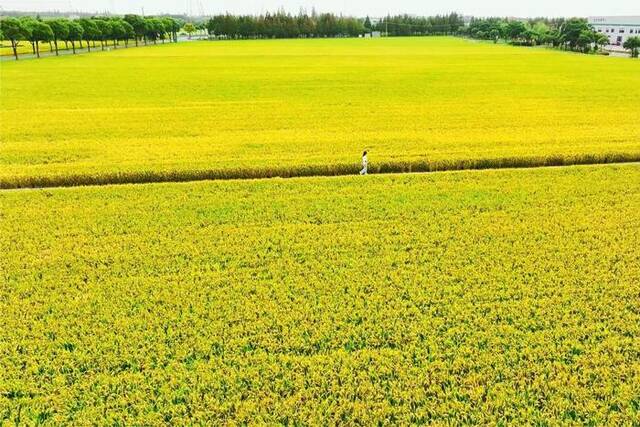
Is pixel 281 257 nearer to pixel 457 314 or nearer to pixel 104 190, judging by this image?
pixel 457 314

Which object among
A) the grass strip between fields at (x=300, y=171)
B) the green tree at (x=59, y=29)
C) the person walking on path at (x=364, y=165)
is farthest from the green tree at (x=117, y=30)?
the person walking on path at (x=364, y=165)

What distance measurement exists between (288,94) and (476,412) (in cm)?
2908

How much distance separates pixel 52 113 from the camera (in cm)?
2636

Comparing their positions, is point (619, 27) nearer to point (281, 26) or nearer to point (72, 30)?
point (281, 26)

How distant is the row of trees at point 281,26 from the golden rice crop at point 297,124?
4269 inches

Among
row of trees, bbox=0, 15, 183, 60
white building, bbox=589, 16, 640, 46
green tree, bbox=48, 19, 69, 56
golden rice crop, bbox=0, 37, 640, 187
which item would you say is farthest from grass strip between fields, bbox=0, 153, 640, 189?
white building, bbox=589, 16, 640, 46

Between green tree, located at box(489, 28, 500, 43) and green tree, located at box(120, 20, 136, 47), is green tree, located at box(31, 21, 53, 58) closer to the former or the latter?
green tree, located at box(120, 20, 136, 47)

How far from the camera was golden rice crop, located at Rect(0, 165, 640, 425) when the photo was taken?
6168mm

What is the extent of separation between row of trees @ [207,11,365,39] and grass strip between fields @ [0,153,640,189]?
5455 inches

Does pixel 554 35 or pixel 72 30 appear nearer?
pixel 72 30

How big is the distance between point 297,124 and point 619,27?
143 meters

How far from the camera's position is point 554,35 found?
10175cm

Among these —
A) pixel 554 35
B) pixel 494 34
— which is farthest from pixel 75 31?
pixel 494 34

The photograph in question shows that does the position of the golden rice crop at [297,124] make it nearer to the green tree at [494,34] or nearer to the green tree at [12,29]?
the green tree at [12,29]
